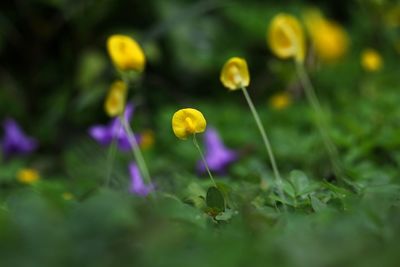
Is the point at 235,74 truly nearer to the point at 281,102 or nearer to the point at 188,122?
the point at 188,122

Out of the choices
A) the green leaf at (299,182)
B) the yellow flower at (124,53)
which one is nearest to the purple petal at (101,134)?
the yellow flower at (124,53)

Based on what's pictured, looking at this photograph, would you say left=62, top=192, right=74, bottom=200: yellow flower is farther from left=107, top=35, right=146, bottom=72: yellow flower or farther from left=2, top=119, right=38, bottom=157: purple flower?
left=2, top=119, right=38, bottom=157: purple flower

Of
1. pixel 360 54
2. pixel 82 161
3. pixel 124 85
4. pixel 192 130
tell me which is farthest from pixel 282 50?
pixel 360 54

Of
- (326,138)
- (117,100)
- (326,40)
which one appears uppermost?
(117,100)

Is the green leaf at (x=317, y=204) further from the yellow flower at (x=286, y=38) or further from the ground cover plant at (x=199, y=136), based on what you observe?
the yellow flower at (x=286, y=38)

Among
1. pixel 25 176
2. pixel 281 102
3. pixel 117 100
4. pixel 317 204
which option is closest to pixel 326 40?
pixel 281 102

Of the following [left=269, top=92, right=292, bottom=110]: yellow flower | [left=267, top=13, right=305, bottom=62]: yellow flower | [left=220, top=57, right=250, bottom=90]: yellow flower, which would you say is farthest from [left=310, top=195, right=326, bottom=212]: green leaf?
[left=269, top=92, right=292, bottom=110]: yellow flower
